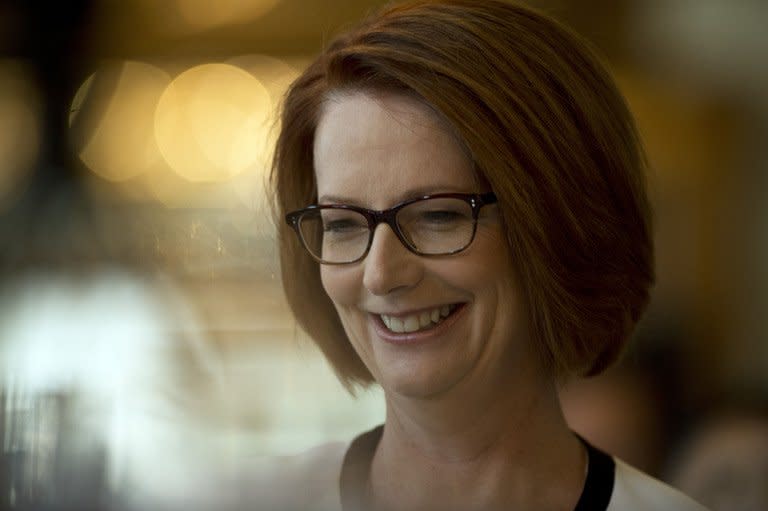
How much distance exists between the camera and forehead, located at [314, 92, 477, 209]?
0.61 meters

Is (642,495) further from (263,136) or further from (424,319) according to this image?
(263,136)

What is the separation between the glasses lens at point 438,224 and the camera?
2.00 feet

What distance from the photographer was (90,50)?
3.52 ft

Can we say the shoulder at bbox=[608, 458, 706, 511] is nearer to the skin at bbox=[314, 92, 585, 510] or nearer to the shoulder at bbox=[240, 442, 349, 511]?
the skin at bbox=[314, 92, 585, 510]

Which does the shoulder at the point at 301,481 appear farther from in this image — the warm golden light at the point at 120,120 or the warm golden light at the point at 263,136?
the warm golden light at the point at 120,120

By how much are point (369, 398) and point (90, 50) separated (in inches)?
23.3

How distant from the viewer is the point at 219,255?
2.70 feet

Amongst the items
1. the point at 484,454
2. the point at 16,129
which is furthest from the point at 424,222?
the point at 16,129

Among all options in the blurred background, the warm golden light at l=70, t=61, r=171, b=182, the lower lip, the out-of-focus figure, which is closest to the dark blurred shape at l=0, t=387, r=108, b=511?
the blurred background

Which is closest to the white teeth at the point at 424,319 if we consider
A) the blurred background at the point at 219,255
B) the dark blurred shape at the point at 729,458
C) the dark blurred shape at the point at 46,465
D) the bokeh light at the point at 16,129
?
the blurred background at the point at 219,255

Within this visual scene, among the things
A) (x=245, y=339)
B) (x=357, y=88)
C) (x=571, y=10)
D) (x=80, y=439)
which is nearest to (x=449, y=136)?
(x=357, y=88)

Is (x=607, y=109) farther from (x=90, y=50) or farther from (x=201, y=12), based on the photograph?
(x=90, y=50)

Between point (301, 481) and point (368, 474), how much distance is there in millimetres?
66

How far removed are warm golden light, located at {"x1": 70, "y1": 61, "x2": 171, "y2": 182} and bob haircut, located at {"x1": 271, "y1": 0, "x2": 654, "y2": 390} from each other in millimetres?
387
